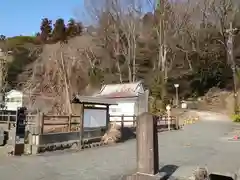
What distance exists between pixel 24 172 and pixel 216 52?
115 feet

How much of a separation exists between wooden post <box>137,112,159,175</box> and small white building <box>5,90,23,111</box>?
97.1 ft

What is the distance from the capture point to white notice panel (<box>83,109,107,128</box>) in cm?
1331

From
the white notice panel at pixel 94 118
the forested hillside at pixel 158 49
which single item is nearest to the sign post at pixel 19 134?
the white notice panel at pixel 94 118

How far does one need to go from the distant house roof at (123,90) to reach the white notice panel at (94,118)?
1140 centimetres

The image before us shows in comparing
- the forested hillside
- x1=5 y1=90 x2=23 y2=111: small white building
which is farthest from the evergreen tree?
x1=5 y1=90 x2=23 y2=111: small white building

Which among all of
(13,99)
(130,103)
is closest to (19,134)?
(130,103)

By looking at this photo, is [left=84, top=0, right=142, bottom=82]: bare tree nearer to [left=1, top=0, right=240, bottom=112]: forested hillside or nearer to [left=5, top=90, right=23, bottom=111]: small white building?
[left=1, top=0, right=240, bottom=112]: forested hillside

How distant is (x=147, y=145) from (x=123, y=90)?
74.5ft

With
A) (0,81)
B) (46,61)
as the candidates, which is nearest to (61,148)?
(46,61)

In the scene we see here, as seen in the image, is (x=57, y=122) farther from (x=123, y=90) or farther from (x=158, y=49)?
(x=158, y=49)

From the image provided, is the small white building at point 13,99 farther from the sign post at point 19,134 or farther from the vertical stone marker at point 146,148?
the vertical stone marker at point 146,148

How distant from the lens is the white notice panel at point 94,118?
13.3m

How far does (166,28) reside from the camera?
35.3 meters

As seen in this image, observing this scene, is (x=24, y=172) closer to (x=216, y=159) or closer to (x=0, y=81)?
(x=216, y=159)
